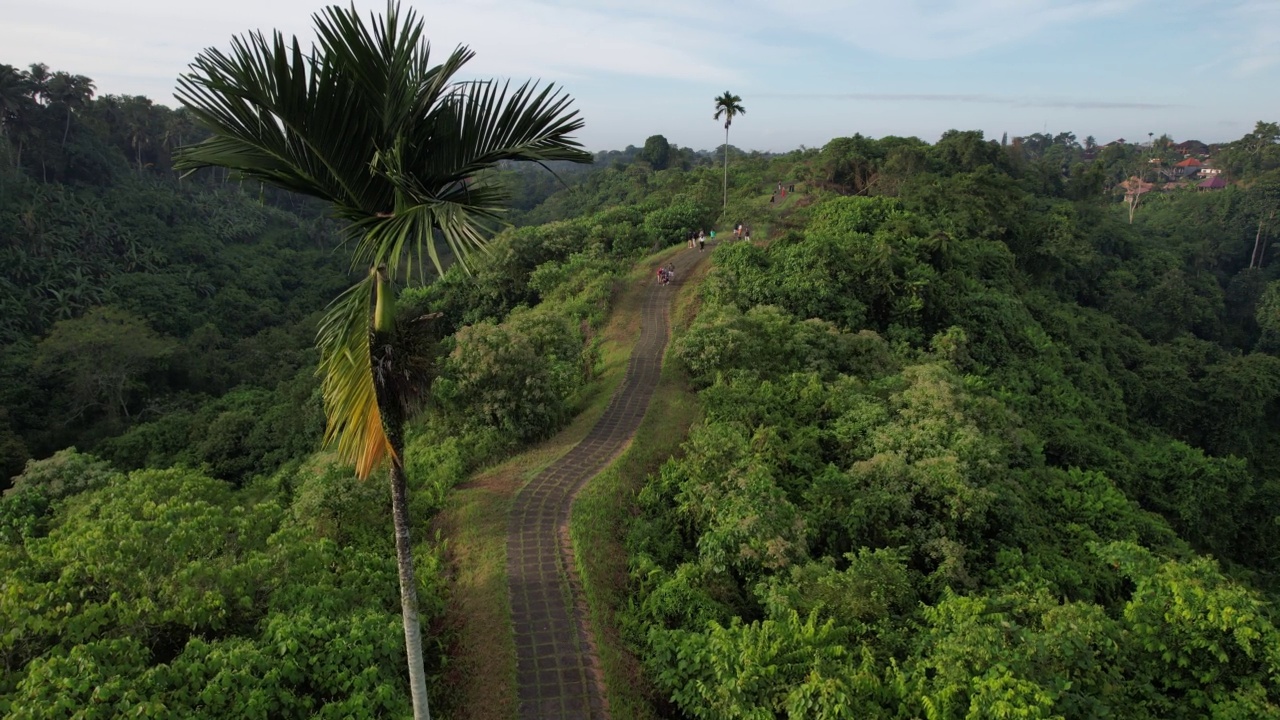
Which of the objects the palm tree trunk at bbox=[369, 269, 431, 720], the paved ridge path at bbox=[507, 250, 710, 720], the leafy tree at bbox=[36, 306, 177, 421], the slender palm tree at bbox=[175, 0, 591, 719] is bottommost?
the leafy tree at bbox=[36, 306, 177, 421]

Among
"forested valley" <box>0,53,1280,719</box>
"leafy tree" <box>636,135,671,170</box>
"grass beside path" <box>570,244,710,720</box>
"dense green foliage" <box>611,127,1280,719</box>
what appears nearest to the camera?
"forested valley" <box>0,53,1280,719</box>

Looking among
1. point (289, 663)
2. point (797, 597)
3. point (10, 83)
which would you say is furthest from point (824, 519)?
point (10, 83)

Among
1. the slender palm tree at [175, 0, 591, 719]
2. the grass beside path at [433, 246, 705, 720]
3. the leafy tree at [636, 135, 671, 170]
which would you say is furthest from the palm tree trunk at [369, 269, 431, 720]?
the leafy tree at [636, 135, 671, 170]

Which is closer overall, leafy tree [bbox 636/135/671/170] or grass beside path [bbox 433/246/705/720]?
grass beside path [bbox 433/246/705/720]

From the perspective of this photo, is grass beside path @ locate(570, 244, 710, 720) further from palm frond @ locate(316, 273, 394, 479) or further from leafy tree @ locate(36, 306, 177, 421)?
leafy tree @ locate(36, 306, 177, 421)

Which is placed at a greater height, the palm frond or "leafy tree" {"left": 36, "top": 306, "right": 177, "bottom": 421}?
the palm frond

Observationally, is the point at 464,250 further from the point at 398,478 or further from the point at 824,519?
the point at 824,519

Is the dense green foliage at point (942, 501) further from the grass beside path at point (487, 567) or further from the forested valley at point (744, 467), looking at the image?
the grass beside path at point (487, 567)
